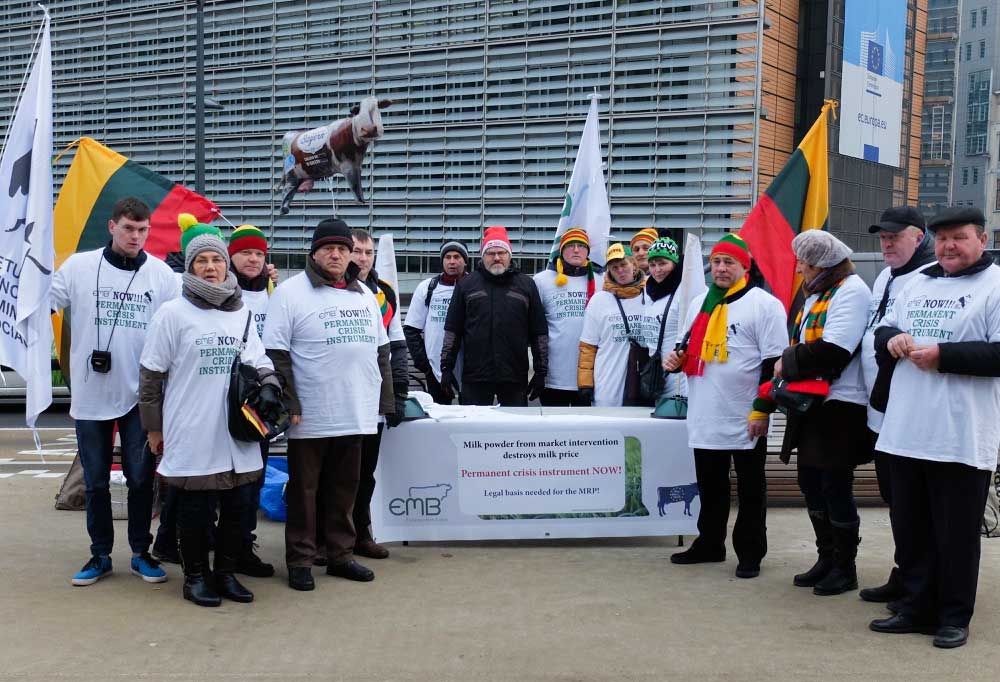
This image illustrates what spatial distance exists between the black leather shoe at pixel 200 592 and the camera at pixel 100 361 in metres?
1.10

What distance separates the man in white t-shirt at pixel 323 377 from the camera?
550cm

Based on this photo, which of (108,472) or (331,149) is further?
(331,149)

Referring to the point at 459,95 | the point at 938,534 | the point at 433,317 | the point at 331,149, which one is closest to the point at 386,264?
the point at 433,317

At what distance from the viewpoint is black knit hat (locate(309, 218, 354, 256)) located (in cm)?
557

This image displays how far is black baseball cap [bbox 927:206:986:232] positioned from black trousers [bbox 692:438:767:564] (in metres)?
1.60

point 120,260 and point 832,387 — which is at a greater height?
point 120,260

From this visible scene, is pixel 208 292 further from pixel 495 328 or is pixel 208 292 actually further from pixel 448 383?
pixel 448 383

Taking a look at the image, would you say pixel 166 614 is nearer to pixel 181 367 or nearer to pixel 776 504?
pixel 181 367

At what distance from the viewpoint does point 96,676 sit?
4203 mm

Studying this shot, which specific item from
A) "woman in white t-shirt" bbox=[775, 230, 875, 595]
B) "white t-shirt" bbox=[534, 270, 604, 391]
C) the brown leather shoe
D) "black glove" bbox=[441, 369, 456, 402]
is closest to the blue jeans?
the brown leather shoe

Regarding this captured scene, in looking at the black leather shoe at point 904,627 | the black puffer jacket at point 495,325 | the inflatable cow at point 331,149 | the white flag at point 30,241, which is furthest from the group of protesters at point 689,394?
the inflatable cow at point 331,149

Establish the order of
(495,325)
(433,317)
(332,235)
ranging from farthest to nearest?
(433,317) < (495,325) < (332,235)

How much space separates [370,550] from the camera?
6223 mm

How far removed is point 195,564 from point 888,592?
3.36 meters
